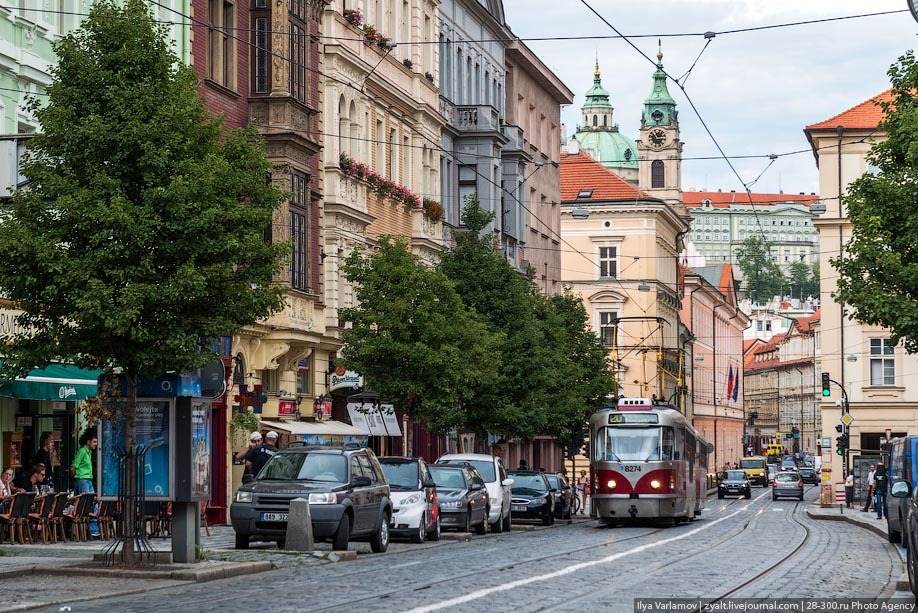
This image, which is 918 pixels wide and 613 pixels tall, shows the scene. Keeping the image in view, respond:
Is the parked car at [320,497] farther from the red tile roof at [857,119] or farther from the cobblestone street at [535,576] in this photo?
the red tile roof at [857,119]

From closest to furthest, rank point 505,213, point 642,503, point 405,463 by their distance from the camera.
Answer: point 405,463 < point 642,503 < point 505,213

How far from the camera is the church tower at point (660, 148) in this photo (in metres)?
152

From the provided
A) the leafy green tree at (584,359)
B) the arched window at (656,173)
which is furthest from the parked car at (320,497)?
the arched window at (656,173)

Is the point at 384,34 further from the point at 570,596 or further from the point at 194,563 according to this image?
the point at 570,596

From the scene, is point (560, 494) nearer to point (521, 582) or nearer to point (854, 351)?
point (521, 582)

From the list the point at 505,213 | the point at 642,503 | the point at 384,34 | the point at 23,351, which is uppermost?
the point at 384,34

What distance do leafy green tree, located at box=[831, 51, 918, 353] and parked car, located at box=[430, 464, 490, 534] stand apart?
821 cm

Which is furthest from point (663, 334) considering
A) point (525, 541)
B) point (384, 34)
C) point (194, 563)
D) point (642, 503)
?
point (194, 563)

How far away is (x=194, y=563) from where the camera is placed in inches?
832

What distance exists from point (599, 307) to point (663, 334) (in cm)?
774

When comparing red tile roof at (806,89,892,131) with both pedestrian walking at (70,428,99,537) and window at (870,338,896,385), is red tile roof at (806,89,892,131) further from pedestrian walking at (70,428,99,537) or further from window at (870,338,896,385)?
pedestrian walking at (70,428,99,537)

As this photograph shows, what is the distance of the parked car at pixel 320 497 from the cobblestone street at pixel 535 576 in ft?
1.28

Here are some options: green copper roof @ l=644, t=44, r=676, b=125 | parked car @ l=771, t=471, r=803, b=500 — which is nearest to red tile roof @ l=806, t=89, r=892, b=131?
parked car @ l=771, t=471, r=803, b=500

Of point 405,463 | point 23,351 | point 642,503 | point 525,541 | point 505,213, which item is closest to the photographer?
point 23,351
